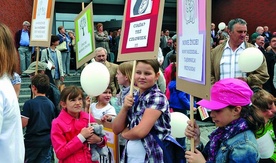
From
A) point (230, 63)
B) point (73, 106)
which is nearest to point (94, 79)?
point (73, 106)

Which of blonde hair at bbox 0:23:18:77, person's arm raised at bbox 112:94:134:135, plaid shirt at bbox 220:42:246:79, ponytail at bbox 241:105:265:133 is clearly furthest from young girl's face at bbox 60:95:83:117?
plaid shirt at bbox 220:42:246:79

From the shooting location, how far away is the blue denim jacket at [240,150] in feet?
7.09

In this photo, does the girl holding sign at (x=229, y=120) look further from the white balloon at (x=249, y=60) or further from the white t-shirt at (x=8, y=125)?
the white balloon at (x=249, y=60)

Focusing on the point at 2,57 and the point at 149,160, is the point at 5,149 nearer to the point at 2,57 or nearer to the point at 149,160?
the point at 2,57

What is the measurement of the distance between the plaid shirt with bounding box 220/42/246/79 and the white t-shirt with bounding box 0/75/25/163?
2921 millimetres

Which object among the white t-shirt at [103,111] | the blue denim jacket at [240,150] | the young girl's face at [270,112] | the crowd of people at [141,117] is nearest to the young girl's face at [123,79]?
the crowd of people at [141,117]

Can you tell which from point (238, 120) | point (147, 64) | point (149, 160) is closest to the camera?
point (238, 120)

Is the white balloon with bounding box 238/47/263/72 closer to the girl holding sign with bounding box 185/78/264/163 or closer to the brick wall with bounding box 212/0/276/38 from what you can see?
the girl holding sign with bounding box 185/78/264/163

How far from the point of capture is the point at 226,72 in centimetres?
452

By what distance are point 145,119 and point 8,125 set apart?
987 mm

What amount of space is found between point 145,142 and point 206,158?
49 centimetres

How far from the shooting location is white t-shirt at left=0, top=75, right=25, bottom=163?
216 cm

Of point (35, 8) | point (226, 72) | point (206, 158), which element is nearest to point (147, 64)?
point (206, 158)

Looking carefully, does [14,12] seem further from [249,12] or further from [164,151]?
[249,12]
